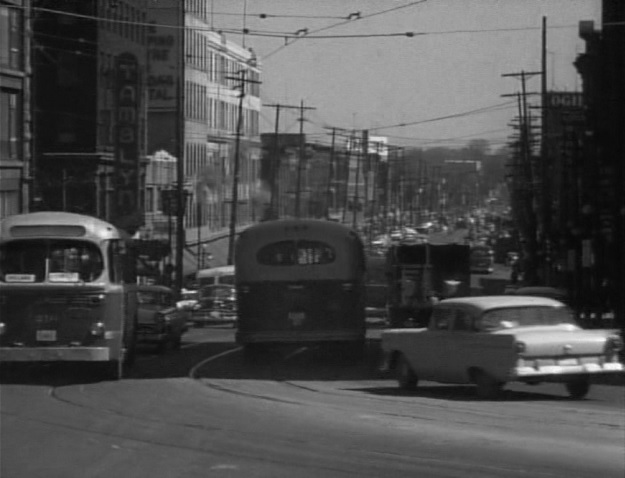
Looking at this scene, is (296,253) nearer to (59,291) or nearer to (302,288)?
Result: (302,288)

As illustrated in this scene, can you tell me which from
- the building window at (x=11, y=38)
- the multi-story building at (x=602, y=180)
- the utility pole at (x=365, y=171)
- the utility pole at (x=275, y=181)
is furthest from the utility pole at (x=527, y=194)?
the building window at (x=11, y=38)

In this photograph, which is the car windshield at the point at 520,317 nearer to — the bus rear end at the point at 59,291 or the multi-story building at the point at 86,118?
the bus rear end at the point at 59,291

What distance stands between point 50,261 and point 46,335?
52.1 inches

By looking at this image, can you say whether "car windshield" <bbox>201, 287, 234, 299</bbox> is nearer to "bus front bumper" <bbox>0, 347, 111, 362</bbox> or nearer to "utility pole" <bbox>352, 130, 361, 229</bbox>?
"utility pole" <bbox>352, 130, 361, 229</bbox>

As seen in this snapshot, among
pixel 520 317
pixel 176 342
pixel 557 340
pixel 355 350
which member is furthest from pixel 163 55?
pixel 557 340

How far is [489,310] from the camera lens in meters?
18.5

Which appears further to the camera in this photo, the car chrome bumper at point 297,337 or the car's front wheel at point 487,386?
the car chrome bumper at point 297,337

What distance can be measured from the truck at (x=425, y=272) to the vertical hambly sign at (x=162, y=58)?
9231mm

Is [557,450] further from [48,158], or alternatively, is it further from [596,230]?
[48,158]

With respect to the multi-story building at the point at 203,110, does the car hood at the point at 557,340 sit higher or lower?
lower

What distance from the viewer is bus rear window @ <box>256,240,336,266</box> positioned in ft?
84.2

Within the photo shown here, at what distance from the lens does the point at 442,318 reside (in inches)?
774

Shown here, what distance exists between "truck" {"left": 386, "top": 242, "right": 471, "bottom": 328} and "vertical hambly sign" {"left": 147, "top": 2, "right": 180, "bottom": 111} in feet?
30.3

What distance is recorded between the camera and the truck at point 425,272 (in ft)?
137
